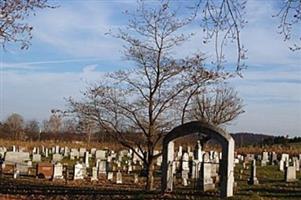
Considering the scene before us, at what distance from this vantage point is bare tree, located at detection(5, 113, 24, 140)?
96.5 m

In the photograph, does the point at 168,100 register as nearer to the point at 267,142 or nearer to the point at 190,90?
the point at 190,90

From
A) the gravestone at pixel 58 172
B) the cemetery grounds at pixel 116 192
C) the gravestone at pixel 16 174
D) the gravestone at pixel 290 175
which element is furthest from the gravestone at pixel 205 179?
the gravestone at pixel 16 174

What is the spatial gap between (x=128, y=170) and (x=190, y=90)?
13703 mm

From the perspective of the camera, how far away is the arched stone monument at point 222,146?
21.4 metres

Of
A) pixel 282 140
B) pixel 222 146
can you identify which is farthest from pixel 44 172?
pixel 282 140

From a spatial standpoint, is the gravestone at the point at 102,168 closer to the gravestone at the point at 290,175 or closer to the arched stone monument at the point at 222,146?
the gravestone at the point at 290,175

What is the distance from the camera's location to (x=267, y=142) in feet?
286

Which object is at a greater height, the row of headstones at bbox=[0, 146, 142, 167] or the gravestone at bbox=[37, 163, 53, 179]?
the row of headstones at bbox=[0, 146, 142, 167]

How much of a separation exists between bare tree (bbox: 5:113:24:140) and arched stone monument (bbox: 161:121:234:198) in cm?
7124

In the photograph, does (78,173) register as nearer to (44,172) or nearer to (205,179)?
(44,172)

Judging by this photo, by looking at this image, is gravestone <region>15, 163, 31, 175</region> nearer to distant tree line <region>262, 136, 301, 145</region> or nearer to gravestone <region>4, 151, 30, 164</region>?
gravestone <region>4, 151, 30, 164</region>

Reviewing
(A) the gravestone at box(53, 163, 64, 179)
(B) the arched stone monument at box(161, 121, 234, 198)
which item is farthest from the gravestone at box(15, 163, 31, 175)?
(B) the arched stone monument at box(161, 121, 234, 198)

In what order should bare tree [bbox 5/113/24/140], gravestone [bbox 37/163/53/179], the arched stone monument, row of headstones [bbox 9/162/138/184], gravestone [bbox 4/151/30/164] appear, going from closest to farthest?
the arched stone monument, row of headstones [bbox 9/162/138/184], gravestone [bbox 37/163/53/179], gravestone [bbox 4/151/30/164], bare tree [bbox 5/113/24/140]

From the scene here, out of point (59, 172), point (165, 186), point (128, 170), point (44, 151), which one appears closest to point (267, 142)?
point (44, 151)
